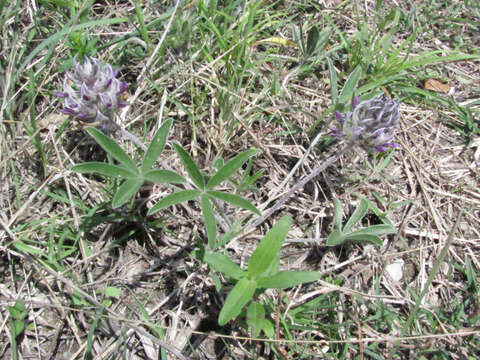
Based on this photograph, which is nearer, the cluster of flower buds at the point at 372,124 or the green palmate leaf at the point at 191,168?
the green palmate leaf at the point at 191,168

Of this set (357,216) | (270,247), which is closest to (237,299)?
(270,247)

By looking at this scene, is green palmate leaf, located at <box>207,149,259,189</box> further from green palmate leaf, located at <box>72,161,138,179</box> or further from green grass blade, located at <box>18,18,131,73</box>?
green grass blade, located at <box>18,18,131,73</box>

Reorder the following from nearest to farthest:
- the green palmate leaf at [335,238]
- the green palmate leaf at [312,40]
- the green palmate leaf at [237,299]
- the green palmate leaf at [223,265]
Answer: the green palmate leaf at [237,299] → the green palmate leaf at [223,265] → the green palmate leaf at [335,238] → the green palmate leaf at [312,40]

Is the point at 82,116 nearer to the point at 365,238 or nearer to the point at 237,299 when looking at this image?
the point at 237,299

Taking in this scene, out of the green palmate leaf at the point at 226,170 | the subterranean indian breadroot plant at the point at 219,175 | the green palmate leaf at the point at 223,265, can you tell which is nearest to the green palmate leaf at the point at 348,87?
the subterranean indian breadroot plant at the point at 219,175

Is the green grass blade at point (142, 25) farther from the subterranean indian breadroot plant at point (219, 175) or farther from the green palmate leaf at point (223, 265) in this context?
the green palmate leaf at point (223, 265)

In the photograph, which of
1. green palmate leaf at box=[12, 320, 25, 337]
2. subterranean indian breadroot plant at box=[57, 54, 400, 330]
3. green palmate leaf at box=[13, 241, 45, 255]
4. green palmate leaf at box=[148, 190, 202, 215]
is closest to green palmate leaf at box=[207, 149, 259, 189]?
Result: subterranean indian breadroot plant at box=[57, 54, 400, 330]

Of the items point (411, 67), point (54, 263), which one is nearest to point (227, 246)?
point (54, 263)
